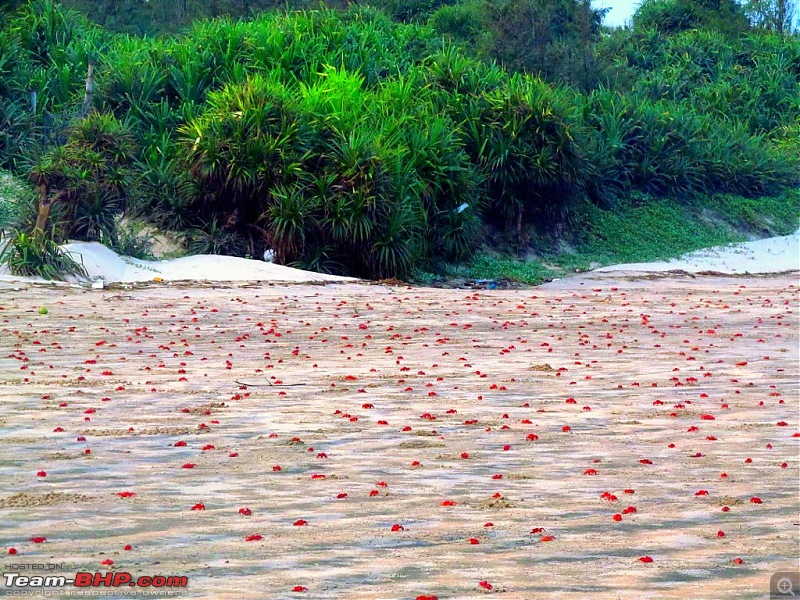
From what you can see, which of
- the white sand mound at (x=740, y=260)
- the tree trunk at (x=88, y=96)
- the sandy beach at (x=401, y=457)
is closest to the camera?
the sandy beach at (x=401, y=457)

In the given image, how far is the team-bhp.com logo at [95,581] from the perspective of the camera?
13.0 feet

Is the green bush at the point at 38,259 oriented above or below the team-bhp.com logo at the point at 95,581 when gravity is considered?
below

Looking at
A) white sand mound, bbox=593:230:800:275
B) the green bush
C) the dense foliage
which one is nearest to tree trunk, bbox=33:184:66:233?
the dense foliage

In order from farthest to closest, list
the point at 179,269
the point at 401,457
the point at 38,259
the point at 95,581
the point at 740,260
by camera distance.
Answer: the point at 740,260 < the point at 179,269 < the point at 38,259 < the point at 401,457 < the point at 95,581

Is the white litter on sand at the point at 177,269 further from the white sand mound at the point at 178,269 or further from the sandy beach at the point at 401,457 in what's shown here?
the sandy beach at the point at 401,457

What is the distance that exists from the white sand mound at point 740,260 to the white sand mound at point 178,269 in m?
6.92

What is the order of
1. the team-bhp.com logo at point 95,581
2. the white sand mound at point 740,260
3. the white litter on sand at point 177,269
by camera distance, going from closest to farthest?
the team-bhp.com logo at point 95,581 → the white litter on sand at point 177,269 → the white sand mound at point 740,260

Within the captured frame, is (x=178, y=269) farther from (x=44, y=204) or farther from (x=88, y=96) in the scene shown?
(x=88, y=96)

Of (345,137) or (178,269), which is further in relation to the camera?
(345,137)

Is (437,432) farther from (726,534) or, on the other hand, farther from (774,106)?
(774,106)

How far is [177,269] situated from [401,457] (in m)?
12.2

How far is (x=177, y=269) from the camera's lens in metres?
18.0

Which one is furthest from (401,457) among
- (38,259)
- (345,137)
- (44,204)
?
(345,137)

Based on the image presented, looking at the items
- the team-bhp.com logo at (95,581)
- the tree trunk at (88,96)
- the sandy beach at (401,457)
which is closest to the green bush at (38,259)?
the sandy beach at (401,457)
